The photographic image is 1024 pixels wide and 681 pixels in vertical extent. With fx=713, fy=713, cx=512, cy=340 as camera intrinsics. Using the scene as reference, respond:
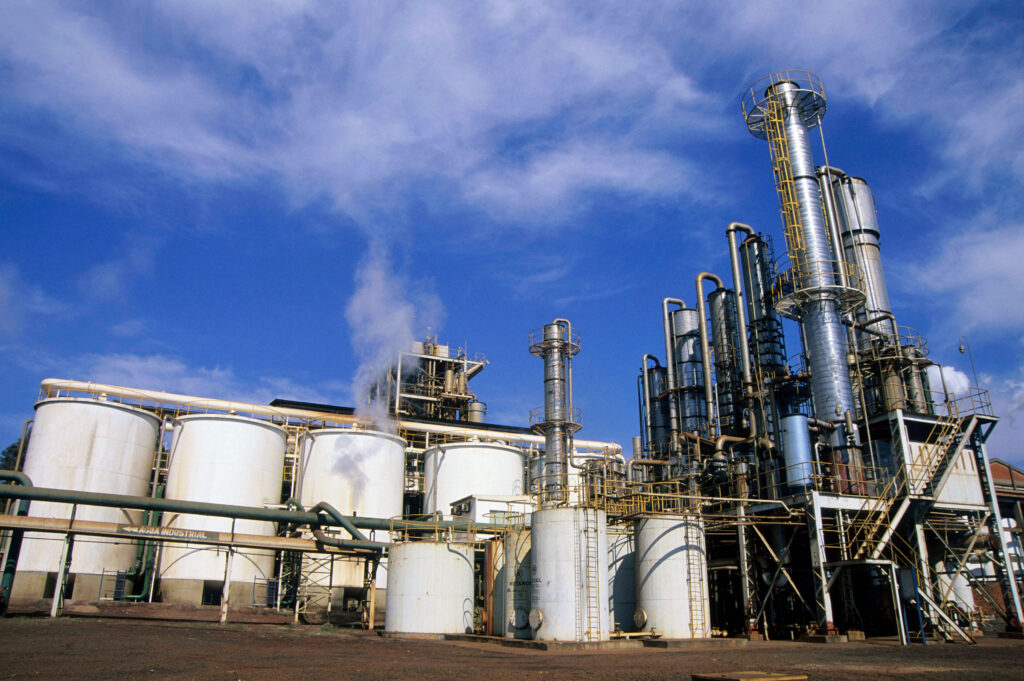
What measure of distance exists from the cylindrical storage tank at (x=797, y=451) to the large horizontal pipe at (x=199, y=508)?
1140 centimetres

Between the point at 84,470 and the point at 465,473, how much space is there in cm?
2039

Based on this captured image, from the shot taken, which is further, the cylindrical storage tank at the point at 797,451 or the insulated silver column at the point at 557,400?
the insulated silver column at the point at 557,400

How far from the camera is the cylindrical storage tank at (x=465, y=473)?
4400 centimetres

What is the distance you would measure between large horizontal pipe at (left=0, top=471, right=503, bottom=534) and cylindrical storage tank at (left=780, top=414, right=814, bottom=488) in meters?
11.4

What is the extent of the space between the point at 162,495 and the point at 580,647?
1173 inches

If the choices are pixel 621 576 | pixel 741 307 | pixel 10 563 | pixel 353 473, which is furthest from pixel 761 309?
pixel 10 563

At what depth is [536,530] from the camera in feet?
75.8

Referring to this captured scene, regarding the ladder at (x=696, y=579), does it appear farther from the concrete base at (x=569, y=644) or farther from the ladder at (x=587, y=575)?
the ladder at (x=587, y=575)

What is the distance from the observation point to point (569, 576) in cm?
2194

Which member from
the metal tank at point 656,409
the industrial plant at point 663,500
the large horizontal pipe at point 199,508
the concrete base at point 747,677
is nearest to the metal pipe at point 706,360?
the industrial plant at point 663,500

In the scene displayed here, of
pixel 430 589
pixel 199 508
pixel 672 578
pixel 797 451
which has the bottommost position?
pixel 430 589

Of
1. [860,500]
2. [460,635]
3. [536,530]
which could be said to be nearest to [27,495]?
[460,635]

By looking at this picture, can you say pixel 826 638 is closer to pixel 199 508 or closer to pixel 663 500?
pixel 663 500

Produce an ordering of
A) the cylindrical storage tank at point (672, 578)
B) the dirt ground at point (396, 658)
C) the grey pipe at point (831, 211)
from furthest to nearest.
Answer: the grey pipe at point (831, 211) < the cylindrical storage tank at point (672, 578) < the dirt ground at point (396, 658)
